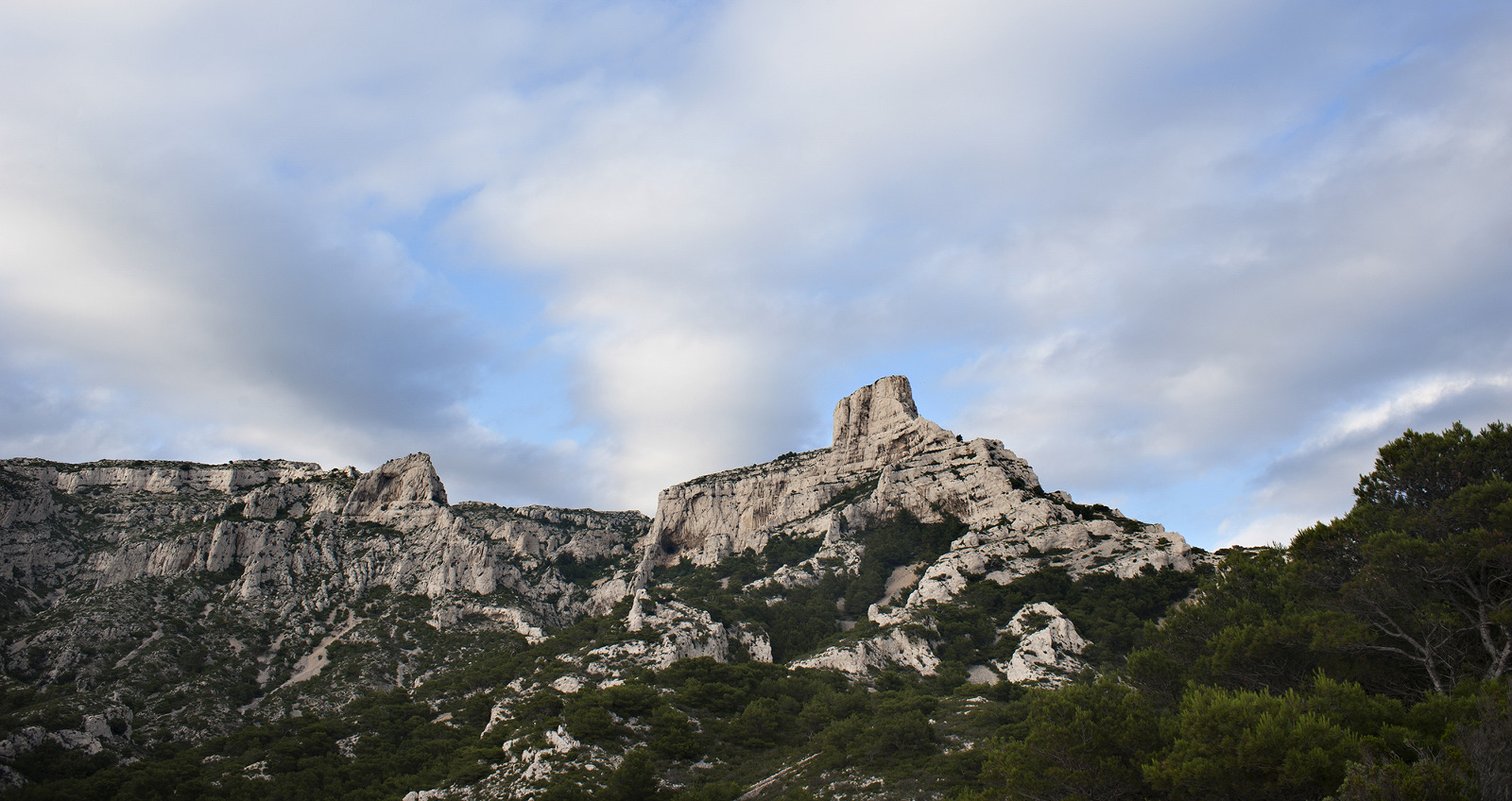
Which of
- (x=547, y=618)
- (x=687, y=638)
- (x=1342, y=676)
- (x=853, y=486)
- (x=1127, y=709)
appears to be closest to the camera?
(x=1127, y=709)

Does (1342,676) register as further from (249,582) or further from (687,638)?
(249,582)

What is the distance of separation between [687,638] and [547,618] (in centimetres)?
3687

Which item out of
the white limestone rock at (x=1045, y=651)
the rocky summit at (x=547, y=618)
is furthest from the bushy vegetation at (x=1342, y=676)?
the white limestone rock at (x=1045, y=651)

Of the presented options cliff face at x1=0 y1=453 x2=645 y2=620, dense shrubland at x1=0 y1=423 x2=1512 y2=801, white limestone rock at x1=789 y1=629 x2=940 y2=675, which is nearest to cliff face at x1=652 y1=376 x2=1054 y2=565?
cliff face at x1=0 y1=453 x2=645 y2=620

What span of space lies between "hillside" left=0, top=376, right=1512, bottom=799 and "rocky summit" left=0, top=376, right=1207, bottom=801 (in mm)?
407

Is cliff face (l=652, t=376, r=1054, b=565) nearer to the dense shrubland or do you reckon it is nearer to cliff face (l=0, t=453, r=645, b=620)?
cliff face (l=0, t=453, r=645, b=620)

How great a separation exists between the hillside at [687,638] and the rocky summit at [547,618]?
0.41 m

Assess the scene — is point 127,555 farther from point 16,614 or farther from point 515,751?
point 515,751

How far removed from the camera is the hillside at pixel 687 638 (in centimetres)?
2972

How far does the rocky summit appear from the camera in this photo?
5616 cm

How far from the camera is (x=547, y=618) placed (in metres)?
109

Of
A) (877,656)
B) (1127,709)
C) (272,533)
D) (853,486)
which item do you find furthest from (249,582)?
(1127,709)

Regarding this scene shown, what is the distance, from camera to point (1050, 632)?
7256 centimetres

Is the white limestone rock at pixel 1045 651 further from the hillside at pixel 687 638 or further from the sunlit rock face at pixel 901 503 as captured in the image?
the sunlit rock face at pixel 901 503
